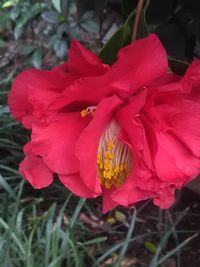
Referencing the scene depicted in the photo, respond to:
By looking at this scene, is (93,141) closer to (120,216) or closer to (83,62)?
(83,62)

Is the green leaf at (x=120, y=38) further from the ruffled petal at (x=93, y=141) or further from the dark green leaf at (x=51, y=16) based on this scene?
the dark green leaf at (x=51, y=16)

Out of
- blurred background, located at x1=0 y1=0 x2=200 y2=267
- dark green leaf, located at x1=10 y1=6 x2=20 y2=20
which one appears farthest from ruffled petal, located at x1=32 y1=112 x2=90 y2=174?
dark green leaf, located at x1=10 y1=6 x2=20 y2=20

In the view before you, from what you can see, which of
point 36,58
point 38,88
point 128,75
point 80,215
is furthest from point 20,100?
A: point 36,58

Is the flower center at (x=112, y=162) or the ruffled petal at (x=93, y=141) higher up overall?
the ruffled petal at (x=93, y=141)

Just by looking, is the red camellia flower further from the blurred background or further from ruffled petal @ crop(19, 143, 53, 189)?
the blurred background

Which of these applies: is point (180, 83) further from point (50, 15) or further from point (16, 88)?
point (50, 15)

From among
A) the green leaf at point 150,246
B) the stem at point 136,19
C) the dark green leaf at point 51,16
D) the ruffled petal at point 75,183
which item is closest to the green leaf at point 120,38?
the stem at point 136,19

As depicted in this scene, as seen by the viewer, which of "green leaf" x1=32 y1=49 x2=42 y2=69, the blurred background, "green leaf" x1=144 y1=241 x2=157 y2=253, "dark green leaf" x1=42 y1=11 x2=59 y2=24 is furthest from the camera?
"green leaf" x1=32 y1=49 x2=42 y2=69
